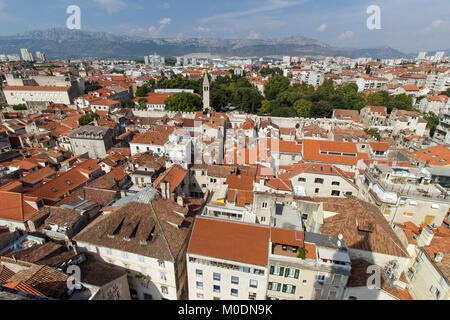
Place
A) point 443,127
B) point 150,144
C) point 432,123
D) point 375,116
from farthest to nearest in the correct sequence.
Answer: point 375,116
point 432,123
point 443,127
point 150,144

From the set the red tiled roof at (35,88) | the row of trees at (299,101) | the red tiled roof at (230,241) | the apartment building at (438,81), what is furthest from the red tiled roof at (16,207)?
the apartment building at (438,81)

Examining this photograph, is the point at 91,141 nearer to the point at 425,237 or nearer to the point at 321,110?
the point at 425,237

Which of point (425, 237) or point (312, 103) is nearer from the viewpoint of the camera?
point (425, 237)

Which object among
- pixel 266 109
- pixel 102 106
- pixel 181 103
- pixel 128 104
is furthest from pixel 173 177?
pixel 128 104

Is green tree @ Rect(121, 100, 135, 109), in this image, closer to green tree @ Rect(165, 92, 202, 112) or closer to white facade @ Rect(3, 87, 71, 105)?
green tree @ Rect(165, 92, 202, 112)

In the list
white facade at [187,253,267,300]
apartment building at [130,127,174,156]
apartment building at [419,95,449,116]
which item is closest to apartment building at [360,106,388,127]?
apartment building at [419,95,449,116]
